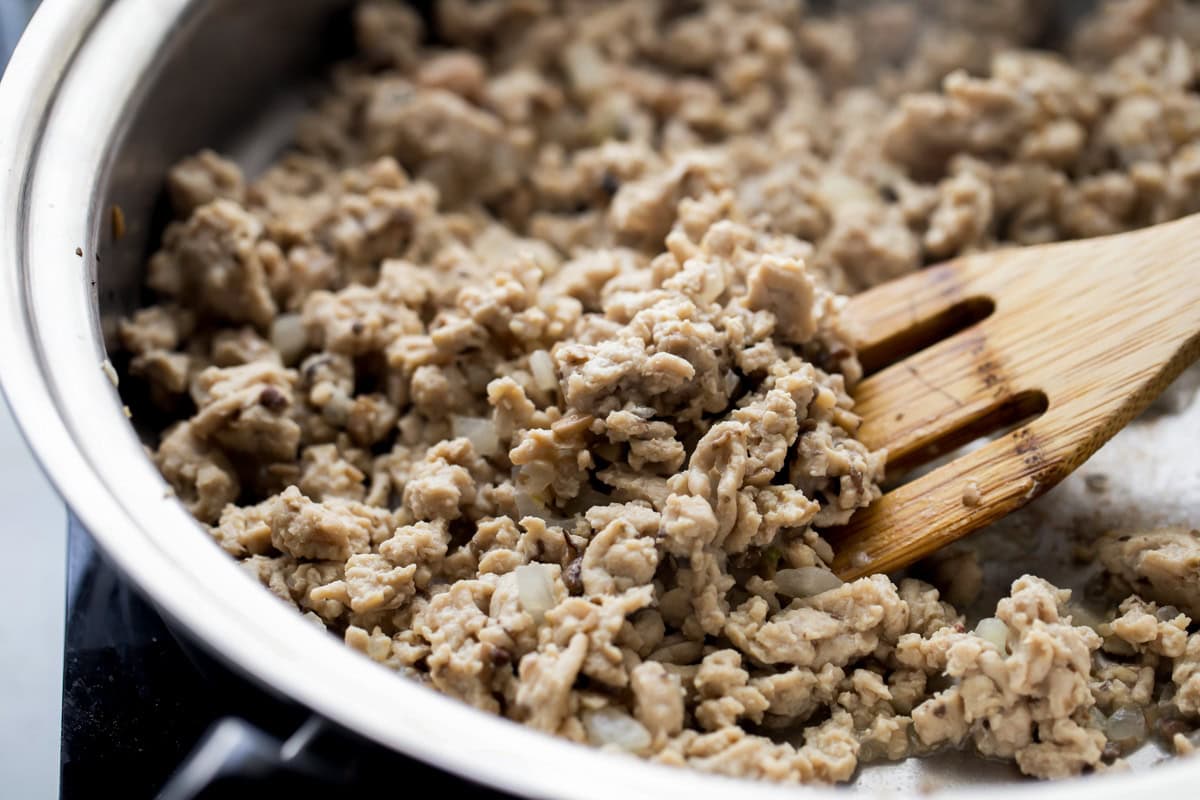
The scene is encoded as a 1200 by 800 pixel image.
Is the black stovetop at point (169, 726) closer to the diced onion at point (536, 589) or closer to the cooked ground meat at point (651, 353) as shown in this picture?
the cooked ground meat at point (651, 353)

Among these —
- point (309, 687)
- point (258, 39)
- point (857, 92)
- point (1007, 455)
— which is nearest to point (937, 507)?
point (1007, 455)

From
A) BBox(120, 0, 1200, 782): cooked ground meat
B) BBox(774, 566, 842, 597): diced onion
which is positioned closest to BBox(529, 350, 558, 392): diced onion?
BBox(120, 0, 1200, 782): cooked ground meat

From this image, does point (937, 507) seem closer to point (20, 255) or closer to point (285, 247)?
point (285, 247)

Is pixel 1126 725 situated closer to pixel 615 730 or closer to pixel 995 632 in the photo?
pixel 995 632

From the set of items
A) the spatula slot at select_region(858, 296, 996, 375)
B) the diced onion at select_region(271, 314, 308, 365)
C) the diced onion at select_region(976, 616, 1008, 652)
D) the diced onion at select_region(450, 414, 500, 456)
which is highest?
the spatula slot at select_region(858, 296, 996, 375)

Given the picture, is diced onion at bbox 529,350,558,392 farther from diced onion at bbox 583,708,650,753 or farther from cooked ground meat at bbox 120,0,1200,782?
diced onion at bbox 583,708,650,753

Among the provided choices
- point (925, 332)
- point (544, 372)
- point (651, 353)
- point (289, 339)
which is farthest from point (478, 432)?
point (925, 332)

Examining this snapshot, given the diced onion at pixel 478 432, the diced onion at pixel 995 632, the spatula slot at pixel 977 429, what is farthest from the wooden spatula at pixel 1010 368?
the diced onion at pixel 478 432
